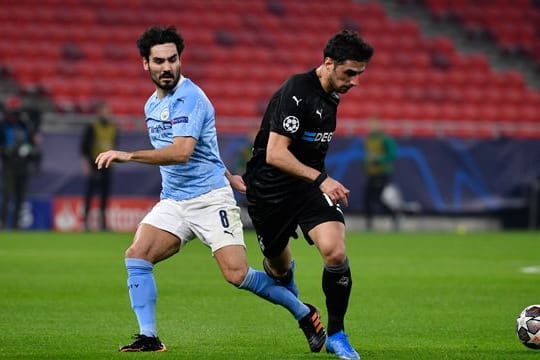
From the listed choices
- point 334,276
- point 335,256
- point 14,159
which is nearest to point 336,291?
point 334,276

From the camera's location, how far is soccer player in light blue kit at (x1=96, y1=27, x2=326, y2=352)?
7734mm

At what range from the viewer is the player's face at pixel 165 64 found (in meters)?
7.76

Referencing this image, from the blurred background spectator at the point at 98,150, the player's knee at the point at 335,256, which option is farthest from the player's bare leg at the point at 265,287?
the blurred background spectator at the point at 98,150

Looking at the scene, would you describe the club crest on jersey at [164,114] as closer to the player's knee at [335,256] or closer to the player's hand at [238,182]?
the player's hand at [238,182]

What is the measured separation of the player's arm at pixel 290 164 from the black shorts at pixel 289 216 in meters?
0.16

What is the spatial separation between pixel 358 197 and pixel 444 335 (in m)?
15.2

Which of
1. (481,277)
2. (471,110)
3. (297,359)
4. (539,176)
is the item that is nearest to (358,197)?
(539,176)

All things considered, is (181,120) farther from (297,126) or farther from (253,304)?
(253,304)

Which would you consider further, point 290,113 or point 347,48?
point 290,113

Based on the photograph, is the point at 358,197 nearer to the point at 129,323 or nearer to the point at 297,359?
the point at 129,323

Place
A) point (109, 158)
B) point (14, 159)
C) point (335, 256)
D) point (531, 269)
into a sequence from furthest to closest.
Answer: point (14, 159) → point (531, 269) → point (335, 256) → point (109, 158)

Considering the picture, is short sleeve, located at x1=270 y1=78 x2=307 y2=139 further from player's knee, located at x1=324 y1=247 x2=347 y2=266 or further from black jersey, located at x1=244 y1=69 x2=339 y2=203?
player's knee, located at x1=324 y1=247 x2=347 y2=266

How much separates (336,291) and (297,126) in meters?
1.05

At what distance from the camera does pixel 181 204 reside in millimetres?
8008
